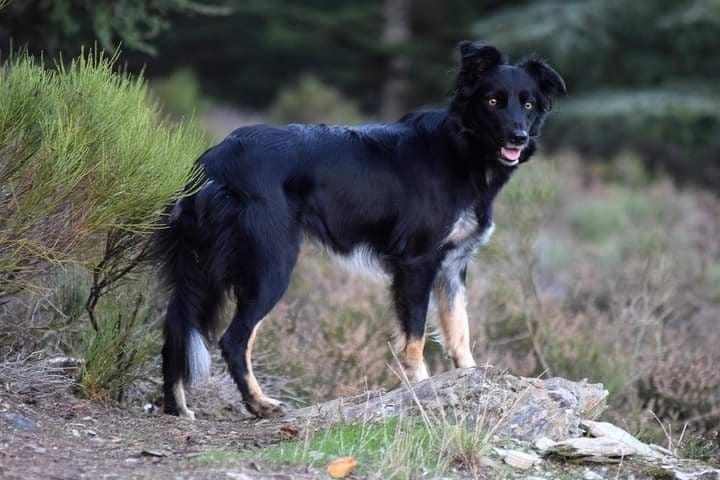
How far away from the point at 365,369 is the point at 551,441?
2.50 m

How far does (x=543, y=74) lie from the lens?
22.4 feet

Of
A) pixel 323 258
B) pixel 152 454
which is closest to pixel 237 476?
pixel 152 454

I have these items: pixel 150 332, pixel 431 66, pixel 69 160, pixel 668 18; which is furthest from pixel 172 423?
pixel 431 66

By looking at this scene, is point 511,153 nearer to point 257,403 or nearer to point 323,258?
point 257,403

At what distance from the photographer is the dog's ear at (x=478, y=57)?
6680mm

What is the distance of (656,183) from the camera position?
19609 mm

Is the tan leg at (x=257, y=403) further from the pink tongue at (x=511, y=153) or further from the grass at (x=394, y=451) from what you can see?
the pink tongue at (x=511, y=153)

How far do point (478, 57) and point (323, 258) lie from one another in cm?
337

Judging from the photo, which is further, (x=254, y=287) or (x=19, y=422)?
(x=254, y=287)

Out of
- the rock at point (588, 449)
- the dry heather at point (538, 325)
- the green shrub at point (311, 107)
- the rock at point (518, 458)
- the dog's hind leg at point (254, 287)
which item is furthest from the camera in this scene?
the green shrub at point (311, 107)

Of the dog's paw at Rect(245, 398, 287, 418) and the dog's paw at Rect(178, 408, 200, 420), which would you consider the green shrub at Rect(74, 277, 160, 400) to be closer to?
the dog's paw at Rect(178, 408, 200, 420)

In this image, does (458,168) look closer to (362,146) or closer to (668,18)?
(362,146)

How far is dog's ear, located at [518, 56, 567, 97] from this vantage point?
6.79m

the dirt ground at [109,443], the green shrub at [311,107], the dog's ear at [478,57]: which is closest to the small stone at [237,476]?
the dirt ground at [109,443]
